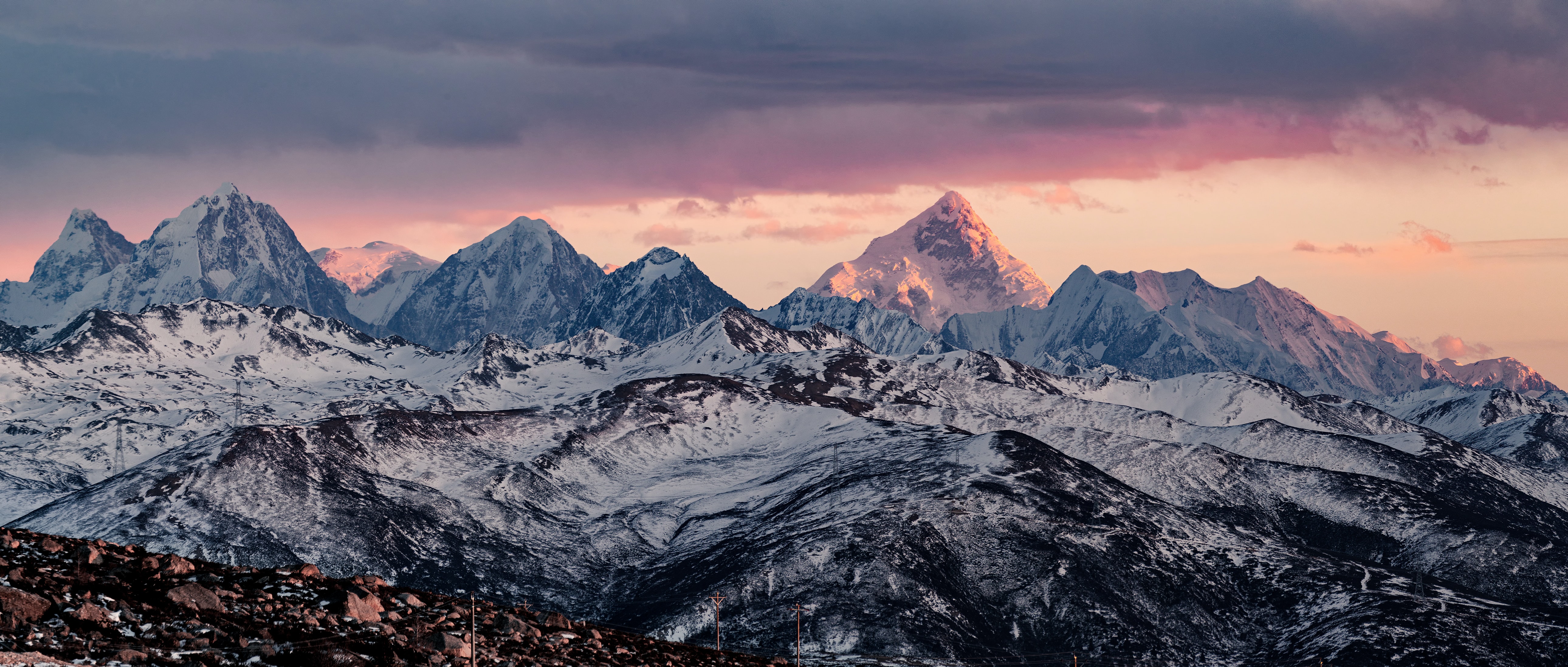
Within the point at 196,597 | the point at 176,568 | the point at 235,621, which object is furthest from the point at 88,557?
the point at 235,621

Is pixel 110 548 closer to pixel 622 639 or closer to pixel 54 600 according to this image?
pixel 54 600

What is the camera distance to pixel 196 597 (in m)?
78.2

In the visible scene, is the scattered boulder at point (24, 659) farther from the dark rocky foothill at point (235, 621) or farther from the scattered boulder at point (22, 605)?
the scattered boulder at point (22, 605)

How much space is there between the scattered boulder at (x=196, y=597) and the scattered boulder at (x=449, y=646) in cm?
1127

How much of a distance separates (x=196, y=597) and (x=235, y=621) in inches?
115

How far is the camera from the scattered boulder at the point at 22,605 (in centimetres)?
6850

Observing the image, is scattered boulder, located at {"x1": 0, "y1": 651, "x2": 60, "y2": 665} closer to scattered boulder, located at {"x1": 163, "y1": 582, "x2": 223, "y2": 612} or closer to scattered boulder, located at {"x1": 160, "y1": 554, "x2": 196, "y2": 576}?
scattered boulder, located at {"x1": 163, "y1": 582, "x2": 223, "y2": 612}

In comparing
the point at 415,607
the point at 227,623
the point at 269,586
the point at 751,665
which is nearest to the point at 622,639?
the point at 751,665

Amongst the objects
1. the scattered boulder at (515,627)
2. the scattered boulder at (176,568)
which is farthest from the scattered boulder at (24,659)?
the scattered boulder at (515,627)

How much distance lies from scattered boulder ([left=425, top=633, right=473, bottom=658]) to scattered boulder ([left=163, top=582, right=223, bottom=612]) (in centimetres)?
1127

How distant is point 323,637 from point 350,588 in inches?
435

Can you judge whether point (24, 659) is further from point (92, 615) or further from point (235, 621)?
point (235, 621)

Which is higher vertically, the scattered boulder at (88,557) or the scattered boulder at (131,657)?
the scattered boulder at (88,557)

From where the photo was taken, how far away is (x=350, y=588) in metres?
87.6
